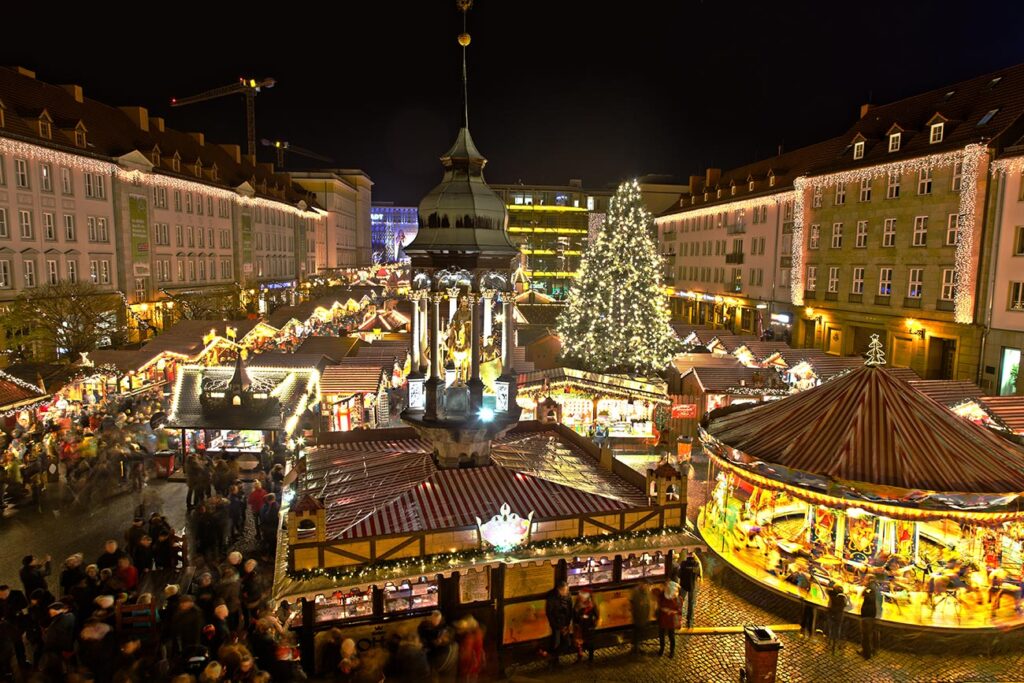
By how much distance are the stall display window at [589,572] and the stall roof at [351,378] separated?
10519 millimetres

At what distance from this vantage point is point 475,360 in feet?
38.8

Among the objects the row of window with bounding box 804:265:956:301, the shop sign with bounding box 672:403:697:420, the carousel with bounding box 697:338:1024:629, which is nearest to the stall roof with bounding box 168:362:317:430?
the carousel with bounding box 697:338:1024:629

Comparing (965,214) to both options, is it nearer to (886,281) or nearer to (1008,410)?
(886,281)

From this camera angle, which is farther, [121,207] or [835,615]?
[121,207]

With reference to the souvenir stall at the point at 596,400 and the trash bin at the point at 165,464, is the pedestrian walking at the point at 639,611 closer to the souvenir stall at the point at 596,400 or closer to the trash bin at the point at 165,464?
the souvenir stall at the point at 596,400

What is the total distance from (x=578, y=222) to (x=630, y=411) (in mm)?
71734

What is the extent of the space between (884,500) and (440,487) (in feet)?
22.8

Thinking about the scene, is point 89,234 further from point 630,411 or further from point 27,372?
point 630,411

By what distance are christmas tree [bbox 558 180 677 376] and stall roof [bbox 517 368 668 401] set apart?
23.7 feet

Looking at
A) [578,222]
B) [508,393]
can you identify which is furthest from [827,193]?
[578,222]

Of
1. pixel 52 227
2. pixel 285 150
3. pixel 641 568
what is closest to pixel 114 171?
pixel 52 227

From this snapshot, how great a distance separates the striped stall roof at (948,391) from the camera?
18234mm

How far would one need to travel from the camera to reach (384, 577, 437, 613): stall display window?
30.4ft

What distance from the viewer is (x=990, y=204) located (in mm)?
27203
